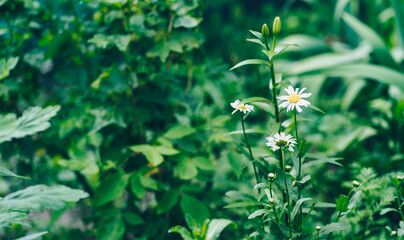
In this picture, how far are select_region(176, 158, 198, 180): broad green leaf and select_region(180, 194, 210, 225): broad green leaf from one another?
113 millimetres

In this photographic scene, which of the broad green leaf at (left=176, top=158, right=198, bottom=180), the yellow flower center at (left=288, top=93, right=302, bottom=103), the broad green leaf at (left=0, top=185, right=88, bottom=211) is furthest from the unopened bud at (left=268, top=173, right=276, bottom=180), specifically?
the broad green leaf at (left=0, top=185, right=88, bottom=211)

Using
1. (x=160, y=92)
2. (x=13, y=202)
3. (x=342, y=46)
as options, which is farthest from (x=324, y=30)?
(x=13, y=202)

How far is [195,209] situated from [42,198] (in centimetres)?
50

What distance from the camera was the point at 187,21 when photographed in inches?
42.5

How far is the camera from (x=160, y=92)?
4.15 feet

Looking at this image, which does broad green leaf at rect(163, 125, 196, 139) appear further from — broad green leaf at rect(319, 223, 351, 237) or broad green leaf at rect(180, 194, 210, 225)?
broad green leaf at rect(319, 223, 351, 237)

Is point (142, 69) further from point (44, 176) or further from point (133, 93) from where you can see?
point (44, 176)

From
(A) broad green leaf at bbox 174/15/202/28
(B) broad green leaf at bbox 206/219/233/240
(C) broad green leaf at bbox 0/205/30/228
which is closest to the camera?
(C) broad green leaf at bbox 0/205/30/228

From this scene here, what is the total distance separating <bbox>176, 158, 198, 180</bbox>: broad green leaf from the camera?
1075 millimetres

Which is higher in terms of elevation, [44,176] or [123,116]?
[123,116]

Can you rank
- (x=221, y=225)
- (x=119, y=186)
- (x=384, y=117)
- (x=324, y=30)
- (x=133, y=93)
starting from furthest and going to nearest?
(x=324, y=30)
(x=384, y=117)
(x=133, y=93)
(x=119, y=186)
(x=221, y=225)

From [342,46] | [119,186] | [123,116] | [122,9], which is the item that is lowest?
[119,186]

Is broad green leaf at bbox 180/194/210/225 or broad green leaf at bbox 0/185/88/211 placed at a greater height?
broad green leaf at bbox 0/185/88/211

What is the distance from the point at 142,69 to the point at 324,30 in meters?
2.28
